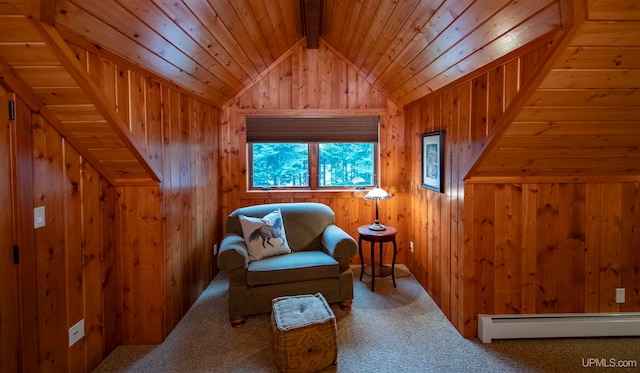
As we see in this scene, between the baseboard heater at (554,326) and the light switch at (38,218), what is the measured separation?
299 cm

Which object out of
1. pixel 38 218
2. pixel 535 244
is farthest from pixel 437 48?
pixel 38 218

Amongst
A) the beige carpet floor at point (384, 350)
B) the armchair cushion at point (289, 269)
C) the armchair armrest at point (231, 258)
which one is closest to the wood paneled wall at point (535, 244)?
the beige carpet floor at point (384, 350)

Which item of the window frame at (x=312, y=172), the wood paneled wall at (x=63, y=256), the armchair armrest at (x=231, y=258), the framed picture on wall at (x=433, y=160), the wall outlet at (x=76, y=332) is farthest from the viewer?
the window frame at (x=312, y=172)

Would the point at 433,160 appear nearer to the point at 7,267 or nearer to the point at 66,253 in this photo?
the point at 66,253

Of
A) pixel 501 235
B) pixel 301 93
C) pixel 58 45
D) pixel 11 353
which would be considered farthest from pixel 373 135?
pixel 11 353

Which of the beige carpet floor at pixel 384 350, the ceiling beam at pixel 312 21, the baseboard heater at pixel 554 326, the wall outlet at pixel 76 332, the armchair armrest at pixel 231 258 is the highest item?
the ceiling beam at pixel 312 21

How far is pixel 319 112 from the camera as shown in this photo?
14.7ft

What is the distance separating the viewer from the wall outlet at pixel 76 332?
2.24 metres

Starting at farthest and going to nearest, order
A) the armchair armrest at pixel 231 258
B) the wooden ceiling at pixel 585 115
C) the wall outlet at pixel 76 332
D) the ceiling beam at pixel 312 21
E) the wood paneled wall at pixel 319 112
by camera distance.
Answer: the wood paneled wall at pixel 319 112 → the ceiling beam at pixel 312 21 → the armchair armrest at pixel 231 258 → the wall outlet at pixel 76 332 → the wooden ceiling at pixel 585 115

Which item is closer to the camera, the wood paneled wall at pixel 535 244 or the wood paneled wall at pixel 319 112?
the wood paneled wall at pixel 535 244

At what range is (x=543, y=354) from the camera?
8.29 ft

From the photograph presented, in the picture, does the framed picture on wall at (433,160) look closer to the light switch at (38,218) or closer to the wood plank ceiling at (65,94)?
the wood plank ceiling at (65,94)

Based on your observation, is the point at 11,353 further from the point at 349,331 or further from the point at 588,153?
the point at 588,153

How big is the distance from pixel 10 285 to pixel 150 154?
1139 mm
